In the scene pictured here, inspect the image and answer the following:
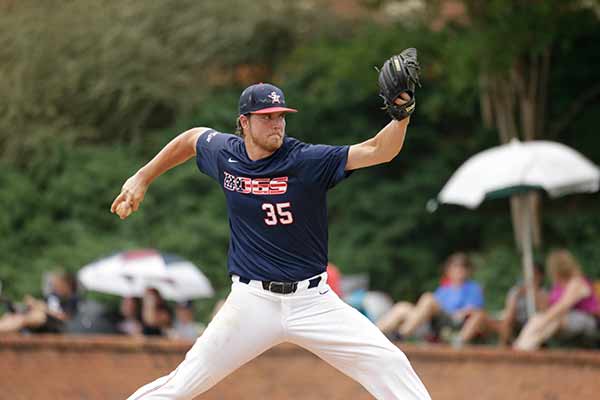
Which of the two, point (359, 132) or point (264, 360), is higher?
point (359, 132)

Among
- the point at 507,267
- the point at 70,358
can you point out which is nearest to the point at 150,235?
the point at 507,267

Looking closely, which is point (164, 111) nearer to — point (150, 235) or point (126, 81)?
point (126, 81)

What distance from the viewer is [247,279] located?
21.9 ft

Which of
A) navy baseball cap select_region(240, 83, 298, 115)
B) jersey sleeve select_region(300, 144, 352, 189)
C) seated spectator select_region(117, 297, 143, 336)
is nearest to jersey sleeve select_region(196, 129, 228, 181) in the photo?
navy baseball cap select_region(240, 83, 298, 115)

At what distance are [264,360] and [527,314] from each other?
261 cm

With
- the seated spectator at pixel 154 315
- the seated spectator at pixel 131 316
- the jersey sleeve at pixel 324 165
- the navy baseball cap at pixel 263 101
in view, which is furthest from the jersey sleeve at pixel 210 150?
the seated spectator at pixel 131 316

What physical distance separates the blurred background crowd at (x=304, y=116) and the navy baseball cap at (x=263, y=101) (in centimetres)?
805

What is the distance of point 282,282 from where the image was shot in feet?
21.6

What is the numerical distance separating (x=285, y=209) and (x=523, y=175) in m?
5.72

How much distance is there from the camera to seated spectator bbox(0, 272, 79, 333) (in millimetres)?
11711

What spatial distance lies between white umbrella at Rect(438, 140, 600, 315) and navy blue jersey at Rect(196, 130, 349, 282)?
212 inches

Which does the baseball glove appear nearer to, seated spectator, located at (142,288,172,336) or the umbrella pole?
the umbrella pole

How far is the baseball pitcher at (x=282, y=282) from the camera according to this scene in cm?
651

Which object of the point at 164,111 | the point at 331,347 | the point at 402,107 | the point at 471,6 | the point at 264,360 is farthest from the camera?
the point at 164,111
